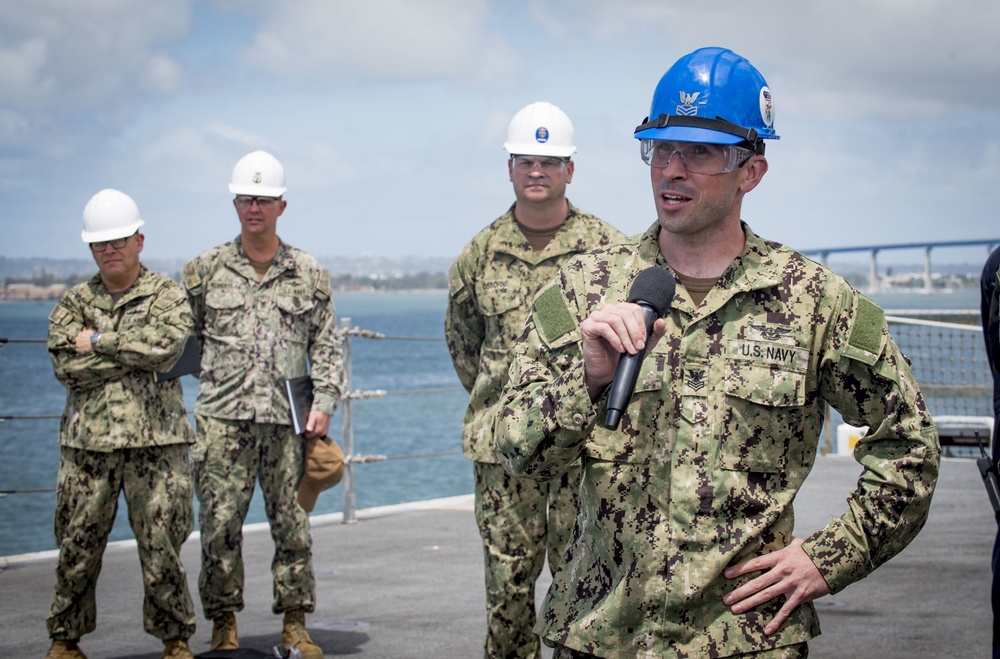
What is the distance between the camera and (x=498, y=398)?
595 centimetres

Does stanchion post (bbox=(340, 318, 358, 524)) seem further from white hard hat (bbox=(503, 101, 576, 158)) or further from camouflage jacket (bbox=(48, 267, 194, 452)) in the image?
white hard hat (bbox=(503, 101, 576, 158))

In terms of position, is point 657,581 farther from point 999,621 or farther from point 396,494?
point 396,494

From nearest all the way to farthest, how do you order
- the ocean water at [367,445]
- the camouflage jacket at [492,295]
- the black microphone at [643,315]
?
the black microphone at [643,315] < the camouflage jacket at [492,295] < the ocean water at [367,445]

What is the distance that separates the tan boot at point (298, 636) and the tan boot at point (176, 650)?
1.82ft

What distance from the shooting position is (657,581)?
2.98m

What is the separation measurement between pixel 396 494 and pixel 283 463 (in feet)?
94.9

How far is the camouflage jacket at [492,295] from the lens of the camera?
5.87 m

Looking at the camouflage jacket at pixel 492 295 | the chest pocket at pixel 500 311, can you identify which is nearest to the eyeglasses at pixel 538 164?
the camouflage jacket at pixel 492 295

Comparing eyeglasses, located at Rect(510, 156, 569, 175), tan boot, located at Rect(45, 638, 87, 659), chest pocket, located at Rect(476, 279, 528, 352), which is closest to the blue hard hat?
chest pocket, located at Rect(476, 279, 528, 352)

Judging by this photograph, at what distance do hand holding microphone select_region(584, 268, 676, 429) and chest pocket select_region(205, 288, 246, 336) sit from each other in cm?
456

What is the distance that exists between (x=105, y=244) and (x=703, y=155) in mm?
4323

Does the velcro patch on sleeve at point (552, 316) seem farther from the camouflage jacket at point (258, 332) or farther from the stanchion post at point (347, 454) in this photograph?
the stanchion post at point (347, 454)

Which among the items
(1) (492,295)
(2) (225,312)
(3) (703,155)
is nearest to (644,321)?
(3) (703,155)

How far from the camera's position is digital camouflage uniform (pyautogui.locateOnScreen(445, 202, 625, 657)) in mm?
5512
